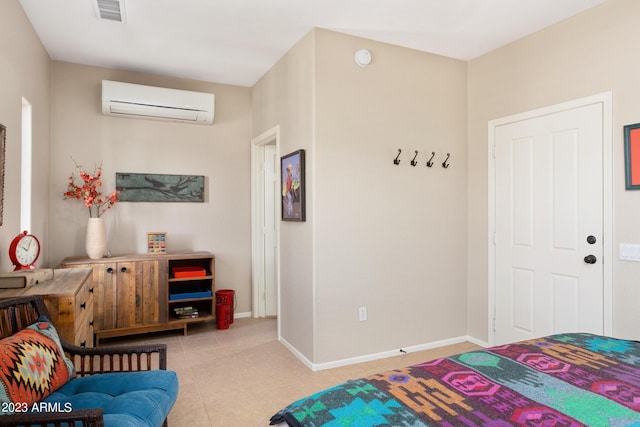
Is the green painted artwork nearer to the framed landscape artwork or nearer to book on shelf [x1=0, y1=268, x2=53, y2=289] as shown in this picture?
the framed landscape artwork

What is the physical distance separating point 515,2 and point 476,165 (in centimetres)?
143

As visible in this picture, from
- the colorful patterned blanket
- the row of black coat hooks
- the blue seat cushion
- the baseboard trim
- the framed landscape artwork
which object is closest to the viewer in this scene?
the colorful patterned blanket

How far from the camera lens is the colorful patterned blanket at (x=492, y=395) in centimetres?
113

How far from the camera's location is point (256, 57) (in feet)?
12.4

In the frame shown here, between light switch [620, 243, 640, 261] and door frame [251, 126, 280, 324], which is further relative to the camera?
door frame [251, 126, 280, 324]

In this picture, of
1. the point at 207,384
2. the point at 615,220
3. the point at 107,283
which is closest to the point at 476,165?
the point at 615,220

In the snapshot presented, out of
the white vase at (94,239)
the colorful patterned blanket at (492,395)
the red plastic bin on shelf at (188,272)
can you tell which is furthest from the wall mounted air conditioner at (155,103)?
the colorful patterned blanket at (492,395)

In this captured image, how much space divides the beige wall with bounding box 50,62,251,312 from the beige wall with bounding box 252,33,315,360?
0.79 metres

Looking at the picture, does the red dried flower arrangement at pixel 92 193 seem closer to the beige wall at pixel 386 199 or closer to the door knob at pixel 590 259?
the beige wall at pixel 386 199

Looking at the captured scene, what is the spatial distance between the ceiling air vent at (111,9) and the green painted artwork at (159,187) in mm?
1583

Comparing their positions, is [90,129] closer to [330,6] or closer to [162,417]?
[330,6]

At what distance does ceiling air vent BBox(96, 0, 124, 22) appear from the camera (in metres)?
2.82

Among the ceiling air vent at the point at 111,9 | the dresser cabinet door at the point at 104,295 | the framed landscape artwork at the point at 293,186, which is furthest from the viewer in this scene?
the dresser cabinet door at the point at 104,295

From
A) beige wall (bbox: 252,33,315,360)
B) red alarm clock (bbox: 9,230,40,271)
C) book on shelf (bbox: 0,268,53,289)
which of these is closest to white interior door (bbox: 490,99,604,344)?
beige wall (bbox: 252,33,315,360)
